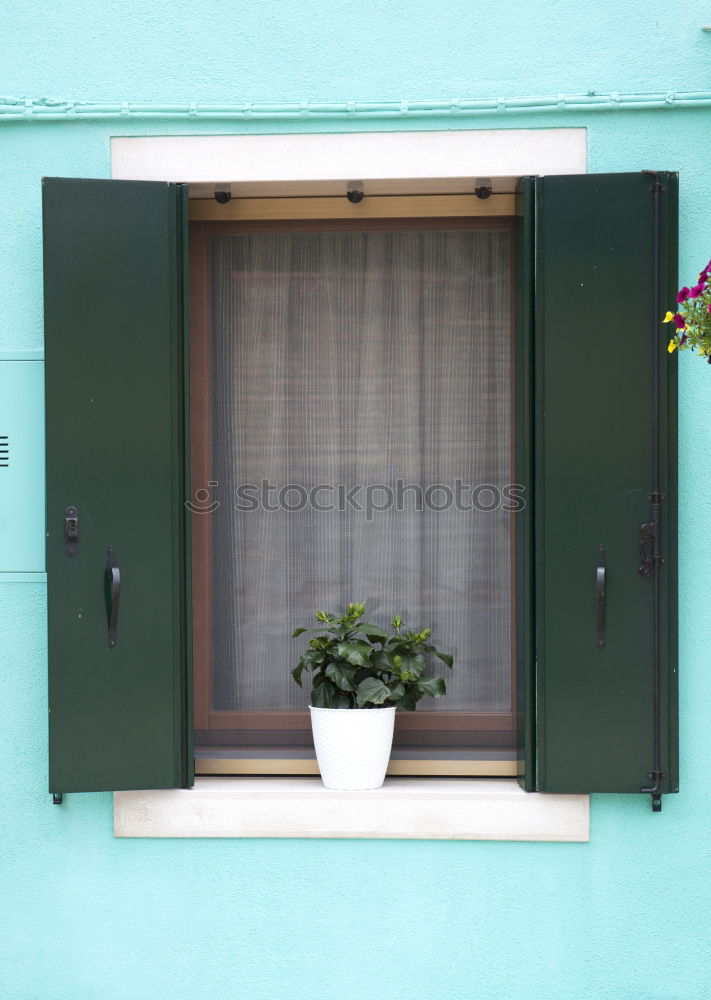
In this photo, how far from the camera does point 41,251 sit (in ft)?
11.6

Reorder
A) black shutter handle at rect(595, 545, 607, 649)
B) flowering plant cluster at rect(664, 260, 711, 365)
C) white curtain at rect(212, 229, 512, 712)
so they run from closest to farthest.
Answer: flowering plant cluster at rect(664, 260, 711, 365)
black shutter handle at rect(595, 545, 607, 649)
white curtain at rect(212, 229, 512, 712)

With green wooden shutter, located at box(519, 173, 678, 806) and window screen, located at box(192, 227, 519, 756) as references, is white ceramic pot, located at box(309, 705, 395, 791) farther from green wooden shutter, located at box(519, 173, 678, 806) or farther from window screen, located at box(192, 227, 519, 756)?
green wooden shutter, located at box(519, 173, 678, 806)

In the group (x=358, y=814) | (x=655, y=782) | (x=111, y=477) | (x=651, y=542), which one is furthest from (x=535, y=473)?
(x=111, y=477)

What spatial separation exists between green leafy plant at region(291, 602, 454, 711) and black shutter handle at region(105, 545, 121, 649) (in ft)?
1.86

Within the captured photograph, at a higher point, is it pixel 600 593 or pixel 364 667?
pixel 600 593

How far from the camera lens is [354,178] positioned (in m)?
3.48

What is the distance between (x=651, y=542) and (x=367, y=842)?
4.26 ft

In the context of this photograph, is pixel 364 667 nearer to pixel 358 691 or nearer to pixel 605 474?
pixel 358 691

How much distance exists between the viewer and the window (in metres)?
3.37

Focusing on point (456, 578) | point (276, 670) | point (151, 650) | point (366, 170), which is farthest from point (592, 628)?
point (366, 170)

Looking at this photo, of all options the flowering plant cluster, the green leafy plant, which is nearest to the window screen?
the green leafy plant

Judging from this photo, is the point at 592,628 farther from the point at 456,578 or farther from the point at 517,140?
the point at 517,140

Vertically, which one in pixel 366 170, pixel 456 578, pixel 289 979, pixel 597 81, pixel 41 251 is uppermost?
pixel 597 81

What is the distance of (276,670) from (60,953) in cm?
113
